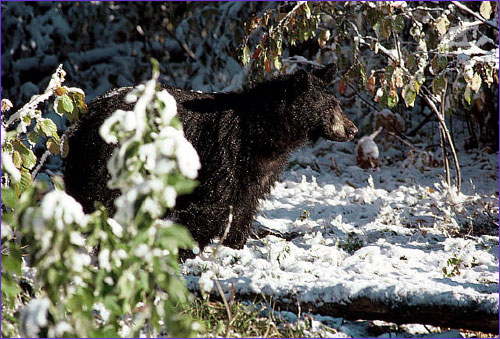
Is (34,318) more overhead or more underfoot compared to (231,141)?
more underfoot

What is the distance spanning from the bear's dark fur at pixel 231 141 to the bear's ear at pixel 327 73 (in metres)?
0.16

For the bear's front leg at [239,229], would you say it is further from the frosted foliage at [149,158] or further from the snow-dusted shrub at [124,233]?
the frosted foliage at [149,158]

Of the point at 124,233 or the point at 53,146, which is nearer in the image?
the point at 124,233

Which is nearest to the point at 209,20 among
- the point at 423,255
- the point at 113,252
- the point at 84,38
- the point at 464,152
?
the point at 84,38

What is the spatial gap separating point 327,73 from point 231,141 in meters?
1.02

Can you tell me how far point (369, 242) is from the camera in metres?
5.02

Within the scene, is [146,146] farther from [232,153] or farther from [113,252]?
[232,153]

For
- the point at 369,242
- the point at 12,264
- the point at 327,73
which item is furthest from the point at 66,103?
the point at 369,242

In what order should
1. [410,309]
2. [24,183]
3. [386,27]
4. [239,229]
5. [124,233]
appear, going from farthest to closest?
[386,27], [239,229], [24,183], [410,309], [124,233]

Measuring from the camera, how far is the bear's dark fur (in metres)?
4.52

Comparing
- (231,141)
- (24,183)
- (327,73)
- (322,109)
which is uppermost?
(327,73)

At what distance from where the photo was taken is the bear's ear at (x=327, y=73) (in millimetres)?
4902

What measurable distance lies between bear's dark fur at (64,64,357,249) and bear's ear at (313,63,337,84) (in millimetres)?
160

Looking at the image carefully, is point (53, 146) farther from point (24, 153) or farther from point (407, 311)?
point (407, 311)
